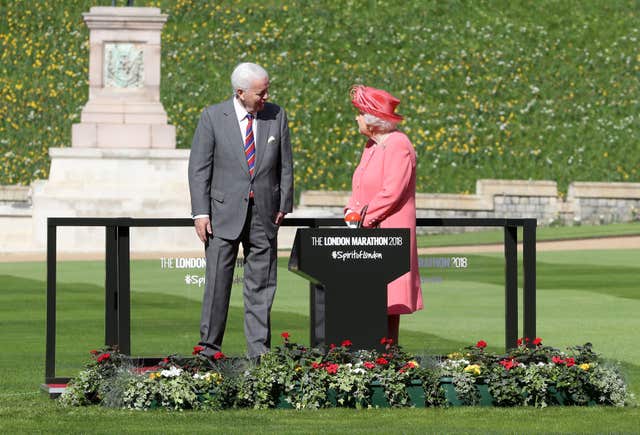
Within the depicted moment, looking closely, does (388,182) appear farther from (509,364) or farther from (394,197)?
(509,364)

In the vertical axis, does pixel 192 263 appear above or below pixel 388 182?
below

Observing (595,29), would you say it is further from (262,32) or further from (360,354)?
(360,354)

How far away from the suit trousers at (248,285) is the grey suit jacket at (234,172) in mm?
85

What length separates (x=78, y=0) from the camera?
5034cm

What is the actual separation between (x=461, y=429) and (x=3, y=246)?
2161cm

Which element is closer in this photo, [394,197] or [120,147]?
[394,197]

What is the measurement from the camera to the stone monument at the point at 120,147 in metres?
30.6

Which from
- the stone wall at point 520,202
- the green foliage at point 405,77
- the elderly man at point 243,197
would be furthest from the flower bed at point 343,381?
the green foliage at point 405,77

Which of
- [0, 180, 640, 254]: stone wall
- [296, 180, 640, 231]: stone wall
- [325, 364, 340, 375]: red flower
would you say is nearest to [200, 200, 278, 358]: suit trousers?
[325, 364, 340, 375]: red flower

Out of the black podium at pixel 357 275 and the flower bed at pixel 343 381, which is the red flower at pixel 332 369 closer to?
the flower bed at pixel 343 381

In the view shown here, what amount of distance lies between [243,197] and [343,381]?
144 centimetres

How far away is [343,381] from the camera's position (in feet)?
35.7

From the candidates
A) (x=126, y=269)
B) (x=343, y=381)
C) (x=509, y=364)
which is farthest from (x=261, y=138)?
(x=509, y=364)

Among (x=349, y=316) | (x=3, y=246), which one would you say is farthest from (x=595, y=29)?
(x=349, y=316)
